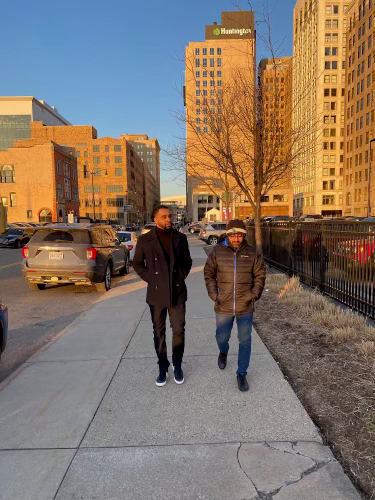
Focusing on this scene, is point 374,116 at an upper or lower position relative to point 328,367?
upper

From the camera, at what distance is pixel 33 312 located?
730 cm

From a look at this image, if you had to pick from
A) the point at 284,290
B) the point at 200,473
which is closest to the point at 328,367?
the point at 200,473

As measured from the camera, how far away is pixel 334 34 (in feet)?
259

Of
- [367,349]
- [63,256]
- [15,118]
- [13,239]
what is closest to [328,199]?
[13,239]

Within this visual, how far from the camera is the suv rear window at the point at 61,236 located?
8.83 meters

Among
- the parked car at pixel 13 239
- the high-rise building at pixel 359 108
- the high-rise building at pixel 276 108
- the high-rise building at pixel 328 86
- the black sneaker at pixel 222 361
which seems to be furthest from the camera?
the high-rise building at pixel 328 86

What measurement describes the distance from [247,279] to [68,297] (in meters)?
6.42

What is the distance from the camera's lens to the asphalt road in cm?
508

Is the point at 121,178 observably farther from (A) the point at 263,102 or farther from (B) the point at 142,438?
(B) the point at 142,438

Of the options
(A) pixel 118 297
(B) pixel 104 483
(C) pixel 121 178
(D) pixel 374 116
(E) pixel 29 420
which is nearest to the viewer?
(B) pixel 104 483

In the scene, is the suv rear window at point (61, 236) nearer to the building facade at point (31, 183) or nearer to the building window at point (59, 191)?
the building facade at point (31, 183)

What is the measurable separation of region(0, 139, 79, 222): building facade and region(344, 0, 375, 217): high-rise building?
2126 inches

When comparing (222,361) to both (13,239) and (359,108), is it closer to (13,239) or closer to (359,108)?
(13,239)

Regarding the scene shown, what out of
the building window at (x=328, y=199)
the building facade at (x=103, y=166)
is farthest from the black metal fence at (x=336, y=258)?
the building facade at (x=103, y=166)
